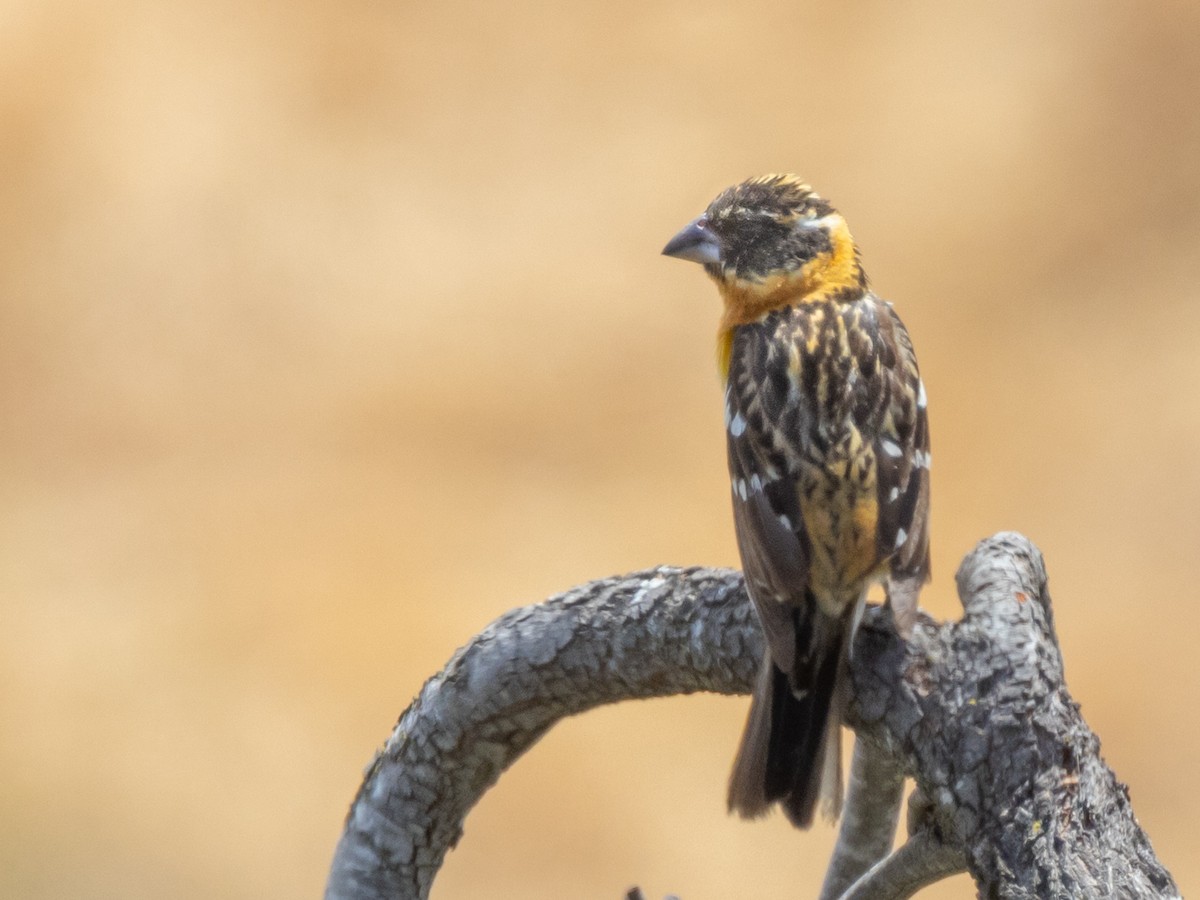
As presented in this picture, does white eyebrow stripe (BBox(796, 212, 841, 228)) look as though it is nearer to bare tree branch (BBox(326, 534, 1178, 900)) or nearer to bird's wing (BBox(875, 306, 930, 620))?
bird's wing (BBox(875, 306, 930, 620))

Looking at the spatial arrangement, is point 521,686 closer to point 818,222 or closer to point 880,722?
point 880,722

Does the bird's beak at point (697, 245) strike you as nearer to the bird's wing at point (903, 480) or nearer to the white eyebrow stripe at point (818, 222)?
the white eyebrow stripe at point (818, 222)

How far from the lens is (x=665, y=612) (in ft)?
6.71

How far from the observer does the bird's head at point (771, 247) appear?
2.59m

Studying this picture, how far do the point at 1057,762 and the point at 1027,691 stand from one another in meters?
0.09

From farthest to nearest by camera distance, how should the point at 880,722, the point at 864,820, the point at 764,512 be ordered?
the point at 864,820 < the point at 764,512 < the point at 880,722

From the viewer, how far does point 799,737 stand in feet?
6.70

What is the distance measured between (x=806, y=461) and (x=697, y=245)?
606mm

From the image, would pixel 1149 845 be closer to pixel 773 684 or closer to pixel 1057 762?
pixel 1057 762

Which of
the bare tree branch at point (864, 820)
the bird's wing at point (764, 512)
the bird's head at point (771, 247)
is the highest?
the bird's head at point (771, 247)

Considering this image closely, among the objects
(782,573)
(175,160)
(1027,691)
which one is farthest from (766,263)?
(175,160)

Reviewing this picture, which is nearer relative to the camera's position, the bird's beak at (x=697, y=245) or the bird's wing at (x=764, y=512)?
the bird's wing at (x=764, y=512)

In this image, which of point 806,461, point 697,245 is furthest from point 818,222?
point 806,461

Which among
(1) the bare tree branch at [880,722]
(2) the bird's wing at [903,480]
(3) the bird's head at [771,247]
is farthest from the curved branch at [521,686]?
(3) the bird's head at [771,247]
